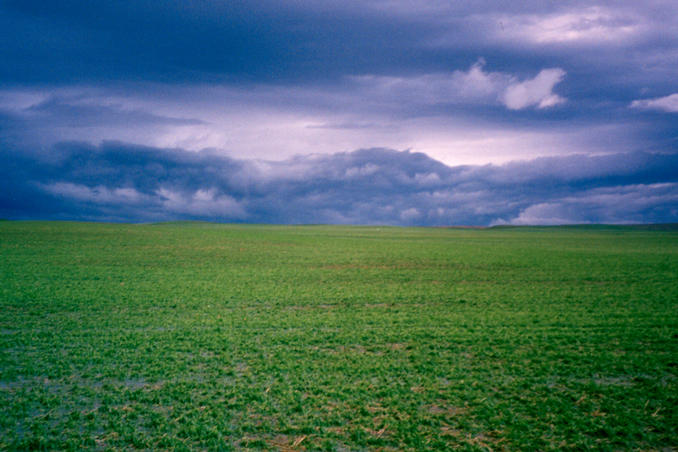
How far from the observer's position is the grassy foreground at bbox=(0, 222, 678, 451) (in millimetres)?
8172

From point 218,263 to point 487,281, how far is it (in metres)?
22.6

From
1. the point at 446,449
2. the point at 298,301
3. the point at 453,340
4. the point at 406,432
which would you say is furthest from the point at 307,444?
the point at 298,301

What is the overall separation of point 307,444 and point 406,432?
6.20 ft

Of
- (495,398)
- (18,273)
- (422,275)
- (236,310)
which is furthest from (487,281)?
(18,273)

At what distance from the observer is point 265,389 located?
10.2 meters

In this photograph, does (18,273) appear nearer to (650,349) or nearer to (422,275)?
(422,275)

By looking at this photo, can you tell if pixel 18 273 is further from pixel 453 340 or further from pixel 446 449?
pixel 446 449

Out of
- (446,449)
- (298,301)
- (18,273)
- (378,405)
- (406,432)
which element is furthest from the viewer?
(18,273)

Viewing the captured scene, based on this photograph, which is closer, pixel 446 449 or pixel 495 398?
pixel 446 449

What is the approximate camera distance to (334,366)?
11.8m

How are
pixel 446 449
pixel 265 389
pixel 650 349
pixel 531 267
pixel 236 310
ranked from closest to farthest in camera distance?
1. pixel 446 449
2. pixel 265 389
3. pixel 650 349
4. pixel 236 310
5. pixel 531 267

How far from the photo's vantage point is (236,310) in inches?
747

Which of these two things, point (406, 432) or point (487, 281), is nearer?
point (406, 432)

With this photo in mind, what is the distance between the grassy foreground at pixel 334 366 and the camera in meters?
8.17
